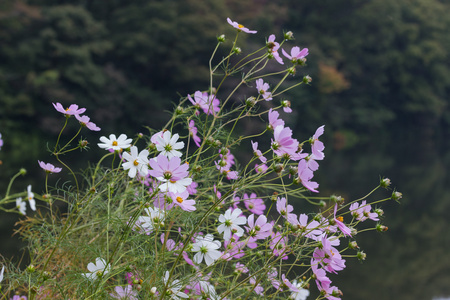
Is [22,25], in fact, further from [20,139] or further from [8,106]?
[20,139]

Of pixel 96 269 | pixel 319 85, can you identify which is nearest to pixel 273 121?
pixel 96 269

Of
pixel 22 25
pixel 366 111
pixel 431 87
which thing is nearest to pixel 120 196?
→ pixel 22 25

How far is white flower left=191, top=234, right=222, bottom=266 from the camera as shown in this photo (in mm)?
824

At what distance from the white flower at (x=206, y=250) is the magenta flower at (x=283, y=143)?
18 cm

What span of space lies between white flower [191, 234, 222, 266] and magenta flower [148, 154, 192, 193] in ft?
0.45

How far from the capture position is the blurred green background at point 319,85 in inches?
237

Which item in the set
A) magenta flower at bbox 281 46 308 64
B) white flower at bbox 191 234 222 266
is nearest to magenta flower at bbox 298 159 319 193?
white flower at bbox 191 234 222 266

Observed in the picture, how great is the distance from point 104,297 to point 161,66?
13.5m

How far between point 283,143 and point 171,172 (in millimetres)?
194

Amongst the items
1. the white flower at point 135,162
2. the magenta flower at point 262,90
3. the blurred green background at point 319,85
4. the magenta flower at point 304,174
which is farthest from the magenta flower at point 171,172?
the blurred green background at point 319,85

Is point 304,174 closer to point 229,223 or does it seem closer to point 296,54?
point 229,223

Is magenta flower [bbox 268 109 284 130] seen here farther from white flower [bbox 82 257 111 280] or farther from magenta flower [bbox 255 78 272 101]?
white flower [bbox 82 257 111 280]

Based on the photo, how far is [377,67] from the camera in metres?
19.2

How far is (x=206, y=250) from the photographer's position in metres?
0.83
